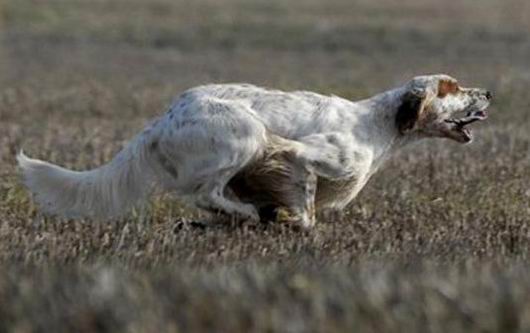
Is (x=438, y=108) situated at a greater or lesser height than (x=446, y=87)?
lesser

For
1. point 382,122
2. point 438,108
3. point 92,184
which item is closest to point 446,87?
point 438,108

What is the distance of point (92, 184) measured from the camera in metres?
8.76

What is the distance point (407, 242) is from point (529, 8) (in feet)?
112

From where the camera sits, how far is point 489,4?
44.1m

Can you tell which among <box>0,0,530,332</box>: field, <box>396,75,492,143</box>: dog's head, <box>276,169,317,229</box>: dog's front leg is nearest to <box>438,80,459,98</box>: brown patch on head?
<box>396,75,492,143</box>: dog's head

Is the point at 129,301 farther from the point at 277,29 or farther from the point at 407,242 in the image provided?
the point at 277,29

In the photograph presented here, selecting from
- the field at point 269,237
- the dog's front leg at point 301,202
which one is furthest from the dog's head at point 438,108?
the dog's front leg at point 301,202

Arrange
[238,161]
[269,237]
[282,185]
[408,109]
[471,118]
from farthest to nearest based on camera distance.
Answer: [471,118] → [408,109] → [282,185] → [238,161] → [269,237]

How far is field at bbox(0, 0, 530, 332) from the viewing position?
192 inches

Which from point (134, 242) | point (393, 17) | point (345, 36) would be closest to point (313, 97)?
point (134, 242)

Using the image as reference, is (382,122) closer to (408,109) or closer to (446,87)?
(408,109)

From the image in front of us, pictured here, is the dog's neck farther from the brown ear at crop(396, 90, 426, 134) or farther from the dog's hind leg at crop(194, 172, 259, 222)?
the dog's hind leg at crop(194, 172, 259, 222)

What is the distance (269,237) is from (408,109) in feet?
5.08

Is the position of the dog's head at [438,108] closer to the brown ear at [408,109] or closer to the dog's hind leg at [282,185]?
→ the brown ear at [408,109]
